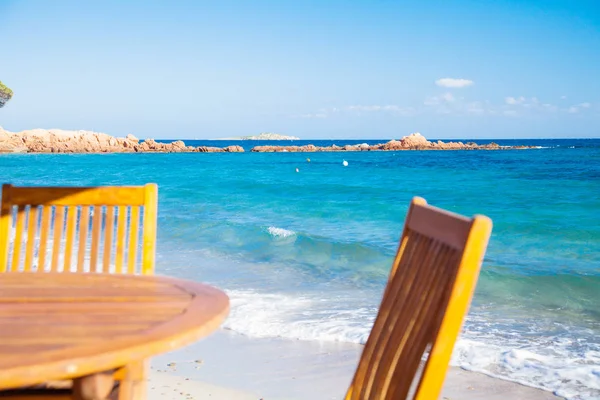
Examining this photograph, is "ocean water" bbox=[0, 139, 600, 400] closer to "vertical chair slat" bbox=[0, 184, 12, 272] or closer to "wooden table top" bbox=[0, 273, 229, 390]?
"vertical chair slat" bbox=[0, 184, 12, 272]

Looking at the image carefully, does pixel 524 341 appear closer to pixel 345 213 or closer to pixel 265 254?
pixel 265 254

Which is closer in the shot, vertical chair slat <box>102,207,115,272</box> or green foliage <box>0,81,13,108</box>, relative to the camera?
vertical chair slat <box>102,207,115,272</box>

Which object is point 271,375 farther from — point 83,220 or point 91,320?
point 91,320

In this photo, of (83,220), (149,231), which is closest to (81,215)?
(83,220)

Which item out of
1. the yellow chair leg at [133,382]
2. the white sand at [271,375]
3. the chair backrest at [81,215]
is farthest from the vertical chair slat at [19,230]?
the white sand at [271,375]

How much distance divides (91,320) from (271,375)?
8.46 feet

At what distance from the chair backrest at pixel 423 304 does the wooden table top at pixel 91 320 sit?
0.37 metres

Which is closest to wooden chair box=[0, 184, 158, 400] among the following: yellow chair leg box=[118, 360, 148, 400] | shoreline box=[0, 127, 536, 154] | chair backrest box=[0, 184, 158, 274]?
chair backrest box=[0, 184, 158, 274]

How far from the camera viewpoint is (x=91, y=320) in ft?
4.09

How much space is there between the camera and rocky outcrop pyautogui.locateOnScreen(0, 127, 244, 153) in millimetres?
50438

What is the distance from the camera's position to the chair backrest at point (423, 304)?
3.63 ft

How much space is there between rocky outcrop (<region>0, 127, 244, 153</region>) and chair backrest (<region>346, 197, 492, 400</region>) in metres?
52.2

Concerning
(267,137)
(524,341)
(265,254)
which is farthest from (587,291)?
(267,137)

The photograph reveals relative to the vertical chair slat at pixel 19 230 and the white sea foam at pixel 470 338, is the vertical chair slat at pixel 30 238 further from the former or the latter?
the white sea foam at pixel 470 338
